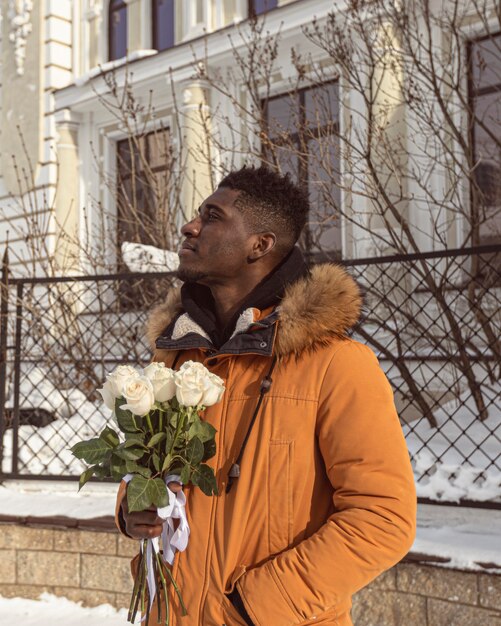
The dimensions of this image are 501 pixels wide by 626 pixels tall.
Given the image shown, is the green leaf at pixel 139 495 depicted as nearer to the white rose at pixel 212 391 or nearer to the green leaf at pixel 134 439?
the green leaf at pixel 134 439

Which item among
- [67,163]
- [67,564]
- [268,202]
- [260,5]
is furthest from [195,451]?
[67,163]

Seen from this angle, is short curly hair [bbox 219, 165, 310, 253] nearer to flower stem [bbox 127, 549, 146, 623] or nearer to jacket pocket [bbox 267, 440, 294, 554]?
jacket pocket [bbox 267, 440, 294, 554]

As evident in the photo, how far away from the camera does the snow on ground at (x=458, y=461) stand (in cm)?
396

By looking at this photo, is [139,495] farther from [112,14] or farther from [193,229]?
[112,14]

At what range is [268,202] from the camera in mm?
2107

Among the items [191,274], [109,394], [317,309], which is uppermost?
[191,274]

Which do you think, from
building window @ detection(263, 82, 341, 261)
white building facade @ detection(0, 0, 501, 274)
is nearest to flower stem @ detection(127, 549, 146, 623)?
building window @ detection(263, 82, 341, 261)

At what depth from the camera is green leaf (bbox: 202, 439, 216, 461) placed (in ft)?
5.81

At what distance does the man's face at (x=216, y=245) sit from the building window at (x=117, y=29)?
11.3m

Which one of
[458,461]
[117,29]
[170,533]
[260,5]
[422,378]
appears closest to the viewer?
[170,533]

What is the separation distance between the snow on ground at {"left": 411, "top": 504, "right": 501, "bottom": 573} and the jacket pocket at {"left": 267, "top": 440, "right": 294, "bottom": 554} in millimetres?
1925

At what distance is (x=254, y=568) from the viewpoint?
5.57 ft

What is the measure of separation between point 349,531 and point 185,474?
0.41 metres

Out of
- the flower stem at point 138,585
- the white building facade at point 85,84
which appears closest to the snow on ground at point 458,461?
the flower stem at point 138,585
